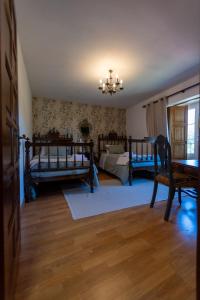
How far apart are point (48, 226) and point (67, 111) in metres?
4.23

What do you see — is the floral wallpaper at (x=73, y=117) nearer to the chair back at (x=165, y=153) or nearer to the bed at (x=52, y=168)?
the bed at (x=52, y=168)

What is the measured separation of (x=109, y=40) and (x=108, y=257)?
104 inches

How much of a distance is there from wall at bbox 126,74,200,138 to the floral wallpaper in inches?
13.4

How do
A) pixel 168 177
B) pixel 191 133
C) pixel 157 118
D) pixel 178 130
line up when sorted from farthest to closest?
1. pixel 191 133
2. pixel 157 118
3. pixel 178 130
4. pixel 168 177

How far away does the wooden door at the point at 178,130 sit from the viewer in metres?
4.20

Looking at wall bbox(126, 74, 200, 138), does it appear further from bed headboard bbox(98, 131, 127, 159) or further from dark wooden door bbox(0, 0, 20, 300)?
dark wooden door bbox(0, 0, 20, 300)

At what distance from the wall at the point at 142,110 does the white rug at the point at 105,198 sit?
7.68ft

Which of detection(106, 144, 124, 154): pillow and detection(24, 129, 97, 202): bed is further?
detection(106, 144, 124, 154): pillow

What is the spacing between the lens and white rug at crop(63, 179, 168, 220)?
207cm

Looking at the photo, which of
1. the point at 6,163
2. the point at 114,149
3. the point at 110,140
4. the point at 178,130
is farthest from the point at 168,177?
the point at 110,140

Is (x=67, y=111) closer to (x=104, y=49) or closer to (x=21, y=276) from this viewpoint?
(x=104, y=49)

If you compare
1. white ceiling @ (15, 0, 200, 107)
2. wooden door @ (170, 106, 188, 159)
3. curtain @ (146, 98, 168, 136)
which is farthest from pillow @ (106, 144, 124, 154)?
white ceiling @ (15, 0, 200, 107)

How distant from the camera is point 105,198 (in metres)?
2.47

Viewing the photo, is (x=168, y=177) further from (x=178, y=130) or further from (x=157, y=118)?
(x=157, y=118)
